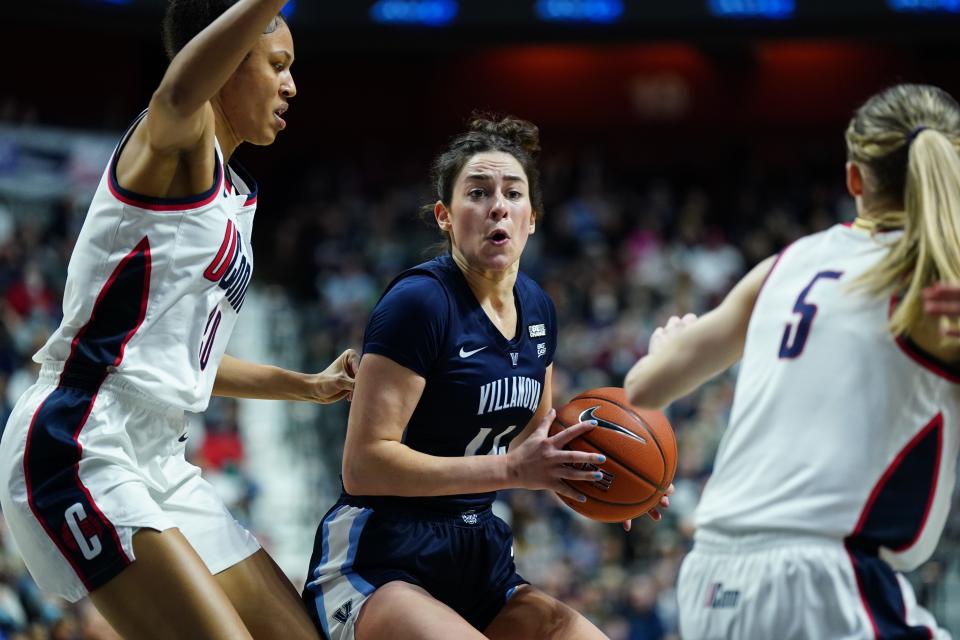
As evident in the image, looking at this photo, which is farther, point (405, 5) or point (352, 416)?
point (405, 5)

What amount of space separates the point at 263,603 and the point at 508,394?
3.05 ft

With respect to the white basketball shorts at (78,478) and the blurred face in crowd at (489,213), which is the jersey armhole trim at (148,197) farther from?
the blurred face in crowd at (489,213)

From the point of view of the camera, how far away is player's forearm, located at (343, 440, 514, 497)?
336 cm

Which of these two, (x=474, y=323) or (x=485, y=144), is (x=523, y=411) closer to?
(x=474, y=323)

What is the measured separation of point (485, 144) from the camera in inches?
156

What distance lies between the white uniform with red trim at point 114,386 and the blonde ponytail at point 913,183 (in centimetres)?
168

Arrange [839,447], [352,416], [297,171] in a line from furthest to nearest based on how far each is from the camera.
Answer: [297,171] < [352,416] < [839,447]

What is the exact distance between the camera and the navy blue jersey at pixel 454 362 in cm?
347


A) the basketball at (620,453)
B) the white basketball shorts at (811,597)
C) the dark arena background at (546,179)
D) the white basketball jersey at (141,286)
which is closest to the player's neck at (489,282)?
the basketball at (620,453)

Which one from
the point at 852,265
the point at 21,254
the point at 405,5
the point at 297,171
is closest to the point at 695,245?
the point at 405,5

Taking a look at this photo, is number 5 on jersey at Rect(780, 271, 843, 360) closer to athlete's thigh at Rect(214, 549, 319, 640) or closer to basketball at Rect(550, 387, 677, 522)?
basketball at Rect(550, 387, 677, 522)

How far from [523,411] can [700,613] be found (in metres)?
1.24

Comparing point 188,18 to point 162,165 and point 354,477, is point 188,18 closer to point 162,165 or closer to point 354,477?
point 162,165

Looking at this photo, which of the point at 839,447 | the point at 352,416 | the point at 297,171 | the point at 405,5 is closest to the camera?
the point at 839,447
